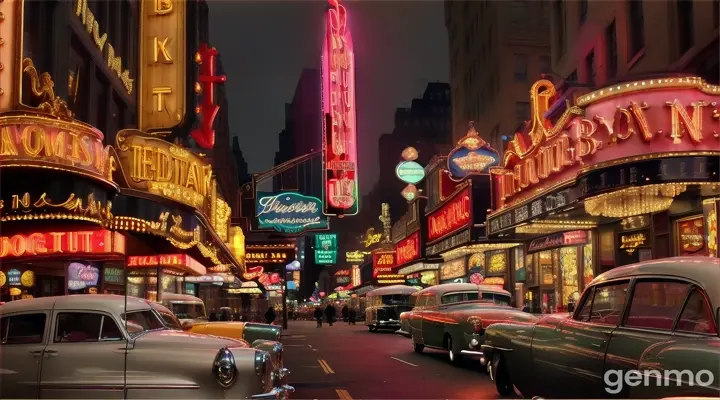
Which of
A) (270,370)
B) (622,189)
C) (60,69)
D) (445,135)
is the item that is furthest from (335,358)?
(445,135)

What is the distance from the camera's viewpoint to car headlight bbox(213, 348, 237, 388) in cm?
779

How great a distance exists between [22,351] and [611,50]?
2166cm

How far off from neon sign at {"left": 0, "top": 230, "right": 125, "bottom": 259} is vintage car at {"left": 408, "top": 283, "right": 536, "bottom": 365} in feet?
26.4

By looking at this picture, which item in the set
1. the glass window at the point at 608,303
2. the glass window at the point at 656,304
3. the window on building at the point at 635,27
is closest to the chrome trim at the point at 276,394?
the glass window at the point at 608,303

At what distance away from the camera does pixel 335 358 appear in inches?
809

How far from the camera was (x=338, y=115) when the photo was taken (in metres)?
37.3

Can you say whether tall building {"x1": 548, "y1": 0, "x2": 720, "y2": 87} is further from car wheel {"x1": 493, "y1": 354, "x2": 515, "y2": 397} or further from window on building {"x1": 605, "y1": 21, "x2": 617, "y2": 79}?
car wheel {"x1": 493, "y1": 354, "x2": 515, "y2": 397}

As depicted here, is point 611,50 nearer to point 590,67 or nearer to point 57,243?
point 590,67

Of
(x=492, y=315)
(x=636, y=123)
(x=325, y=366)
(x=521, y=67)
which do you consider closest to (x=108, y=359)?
(x=492, y=315)

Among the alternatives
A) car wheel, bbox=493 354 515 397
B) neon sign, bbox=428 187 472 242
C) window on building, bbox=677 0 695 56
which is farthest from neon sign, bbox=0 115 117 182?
neon sign, bbox=428 187 472 242

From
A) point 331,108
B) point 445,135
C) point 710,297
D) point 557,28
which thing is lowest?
point 710,297

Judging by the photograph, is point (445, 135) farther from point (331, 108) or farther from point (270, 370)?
point (270, 370)

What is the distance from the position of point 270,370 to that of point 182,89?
51.0ft

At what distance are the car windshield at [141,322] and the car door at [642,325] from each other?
502 centimetres
